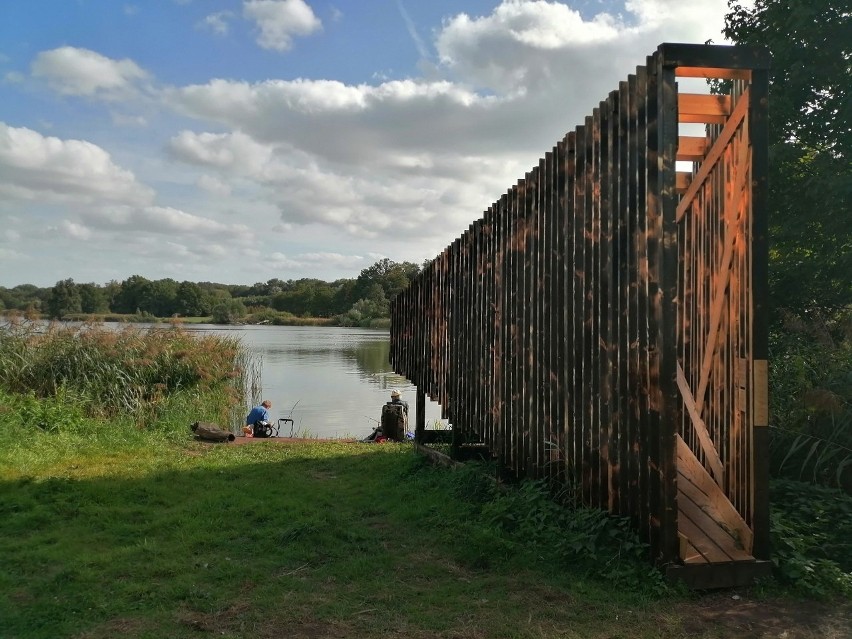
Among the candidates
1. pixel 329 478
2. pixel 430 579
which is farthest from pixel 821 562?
pixel 329 478

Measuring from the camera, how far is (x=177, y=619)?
3.71 metres

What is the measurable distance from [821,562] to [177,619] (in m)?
3.76

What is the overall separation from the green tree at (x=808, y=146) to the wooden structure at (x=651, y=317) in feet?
12.8

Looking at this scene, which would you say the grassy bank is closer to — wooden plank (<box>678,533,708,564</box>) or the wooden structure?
wooden plank (<box>678,533,708,564</box>)

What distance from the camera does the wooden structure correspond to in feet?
13.7

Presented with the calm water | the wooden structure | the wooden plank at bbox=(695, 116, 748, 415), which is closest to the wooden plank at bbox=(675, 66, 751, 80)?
the wooden structure

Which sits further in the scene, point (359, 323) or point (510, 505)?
point (359, 323)

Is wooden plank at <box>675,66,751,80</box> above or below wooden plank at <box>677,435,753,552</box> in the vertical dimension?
above

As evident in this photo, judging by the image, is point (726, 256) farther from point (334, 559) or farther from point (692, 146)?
point (334, 559)

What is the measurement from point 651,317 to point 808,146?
6.96 m

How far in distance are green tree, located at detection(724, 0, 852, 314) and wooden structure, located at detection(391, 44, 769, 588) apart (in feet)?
12.8

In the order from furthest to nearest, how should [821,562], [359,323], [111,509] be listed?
[359,323]
[111,509]
[821,562]

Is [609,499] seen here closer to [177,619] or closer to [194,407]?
[177,619]

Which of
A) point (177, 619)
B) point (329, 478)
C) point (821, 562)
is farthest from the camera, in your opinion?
point (329, 478)
